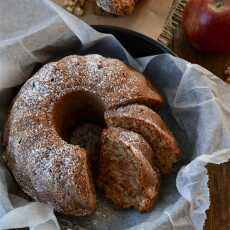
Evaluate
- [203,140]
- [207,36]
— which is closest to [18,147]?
[203,140]

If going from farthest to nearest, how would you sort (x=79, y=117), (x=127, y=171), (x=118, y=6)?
(x=118, y=6), (x=79, y=117), (x=127, y=171)

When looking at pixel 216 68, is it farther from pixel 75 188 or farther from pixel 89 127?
pixel 75 188

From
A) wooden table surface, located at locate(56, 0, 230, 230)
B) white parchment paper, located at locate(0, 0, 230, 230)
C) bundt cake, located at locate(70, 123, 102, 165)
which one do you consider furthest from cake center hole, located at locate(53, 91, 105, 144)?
wooden table surface, located at locate(56, 0, 230, 230)

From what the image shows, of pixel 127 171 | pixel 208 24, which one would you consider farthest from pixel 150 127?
pixel 208 24

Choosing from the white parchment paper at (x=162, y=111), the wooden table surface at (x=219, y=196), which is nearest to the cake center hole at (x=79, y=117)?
the white parchment paper at (x=162, y=111)

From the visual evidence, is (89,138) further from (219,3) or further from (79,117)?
(219,3)

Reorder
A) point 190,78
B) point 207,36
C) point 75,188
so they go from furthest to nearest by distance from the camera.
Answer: point 207,36 < point 190,78 < point 75,188
